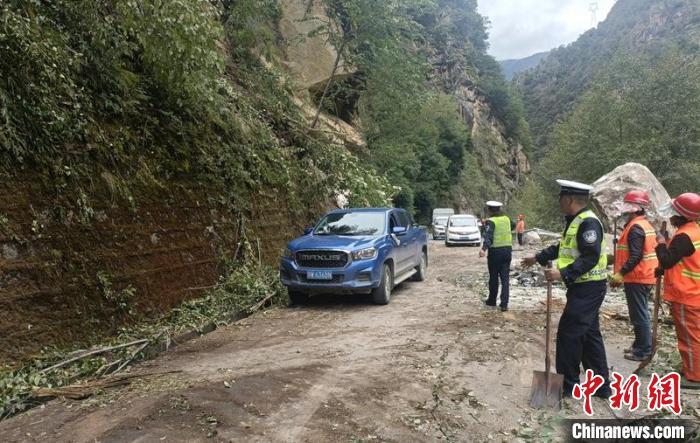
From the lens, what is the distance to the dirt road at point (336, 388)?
383cm

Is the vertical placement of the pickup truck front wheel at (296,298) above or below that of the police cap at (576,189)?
below

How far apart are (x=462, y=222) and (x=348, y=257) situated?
688 inches

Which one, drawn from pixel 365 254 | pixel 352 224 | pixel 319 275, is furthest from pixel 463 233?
pixel 319 275

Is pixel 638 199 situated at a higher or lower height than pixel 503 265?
higher

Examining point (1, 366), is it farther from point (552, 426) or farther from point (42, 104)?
point (552, 426)

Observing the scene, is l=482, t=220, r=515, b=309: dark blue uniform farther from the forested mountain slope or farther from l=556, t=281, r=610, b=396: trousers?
the forested mountain slope

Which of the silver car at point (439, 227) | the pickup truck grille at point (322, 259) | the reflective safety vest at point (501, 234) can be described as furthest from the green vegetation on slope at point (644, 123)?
the pickup truck grille at point (322, 259)

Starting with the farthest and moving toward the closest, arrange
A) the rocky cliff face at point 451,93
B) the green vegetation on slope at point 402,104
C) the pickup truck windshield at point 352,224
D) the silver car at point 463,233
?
the silver car at point 463,233 < the rocky cliff face at point 451,93 < the green vegetation on slope at point 402,104 < the pickup truck windshield at point 352,224

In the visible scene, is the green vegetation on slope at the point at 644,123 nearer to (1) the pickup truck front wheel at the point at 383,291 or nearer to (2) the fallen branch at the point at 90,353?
(1) the pickup truck front wheel at the point at 383,291

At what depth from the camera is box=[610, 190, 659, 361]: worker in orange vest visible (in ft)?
17.8

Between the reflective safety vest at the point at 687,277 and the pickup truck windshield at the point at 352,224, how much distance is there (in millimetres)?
5434

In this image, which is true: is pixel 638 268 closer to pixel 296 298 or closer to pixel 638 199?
pixel 638 199

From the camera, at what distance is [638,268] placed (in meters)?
5.59

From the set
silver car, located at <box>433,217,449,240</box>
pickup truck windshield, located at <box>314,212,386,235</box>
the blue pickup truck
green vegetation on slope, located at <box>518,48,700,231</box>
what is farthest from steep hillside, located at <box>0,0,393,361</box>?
green vegetation on slope, located at <box>518,48,700,231</box>
